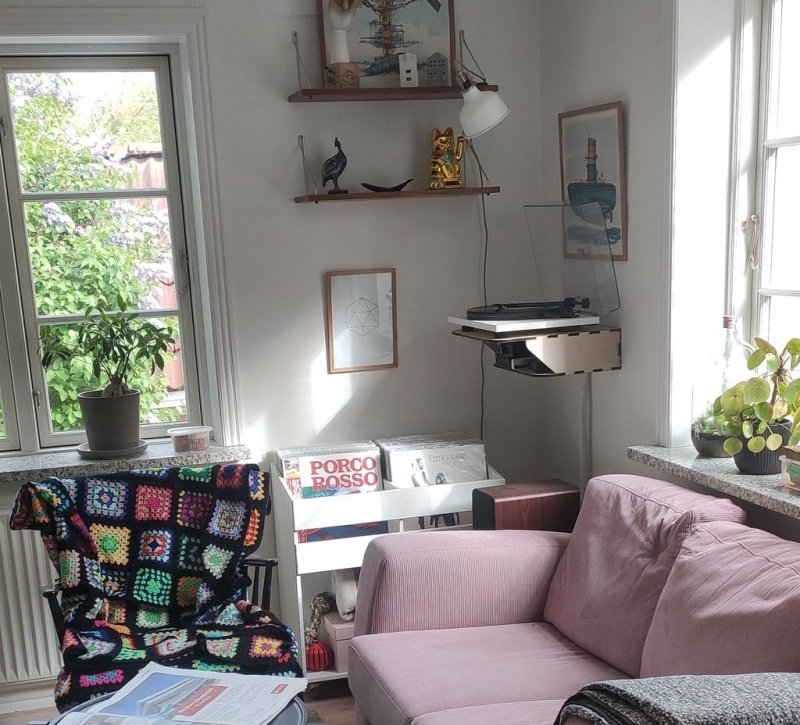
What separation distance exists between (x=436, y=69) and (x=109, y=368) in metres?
1.49

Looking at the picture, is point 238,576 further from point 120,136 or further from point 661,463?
point 120,136

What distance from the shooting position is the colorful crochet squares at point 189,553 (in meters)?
2.52

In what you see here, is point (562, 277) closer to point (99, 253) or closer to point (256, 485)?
point (256, 485)

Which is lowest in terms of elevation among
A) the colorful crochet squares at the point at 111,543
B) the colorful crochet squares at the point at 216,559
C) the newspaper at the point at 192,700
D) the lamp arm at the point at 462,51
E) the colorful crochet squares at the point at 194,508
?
the newspaper at the point at 192,700

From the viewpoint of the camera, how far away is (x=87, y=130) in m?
2.97

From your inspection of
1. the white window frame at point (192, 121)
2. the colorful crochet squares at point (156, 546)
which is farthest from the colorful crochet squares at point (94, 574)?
the white window frame at point (192, 121)

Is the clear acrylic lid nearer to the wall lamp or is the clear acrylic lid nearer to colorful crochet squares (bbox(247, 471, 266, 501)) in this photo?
the wall lamp

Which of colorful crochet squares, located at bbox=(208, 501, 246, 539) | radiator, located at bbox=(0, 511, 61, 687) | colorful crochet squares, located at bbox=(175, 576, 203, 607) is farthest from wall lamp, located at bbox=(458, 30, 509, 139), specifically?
radiator, located at bbox=(0, 511, 61, 687)

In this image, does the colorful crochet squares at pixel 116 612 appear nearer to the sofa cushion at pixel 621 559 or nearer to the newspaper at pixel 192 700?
the newspaper at pixel 192 700

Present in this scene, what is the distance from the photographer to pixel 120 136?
300cm

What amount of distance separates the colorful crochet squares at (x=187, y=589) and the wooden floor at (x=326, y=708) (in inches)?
23.3

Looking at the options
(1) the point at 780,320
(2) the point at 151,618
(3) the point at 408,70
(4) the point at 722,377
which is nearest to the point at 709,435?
(4) the point at 722,377

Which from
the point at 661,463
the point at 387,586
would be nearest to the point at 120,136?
the point at 387,586

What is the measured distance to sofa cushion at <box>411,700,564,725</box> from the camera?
5.91ft
